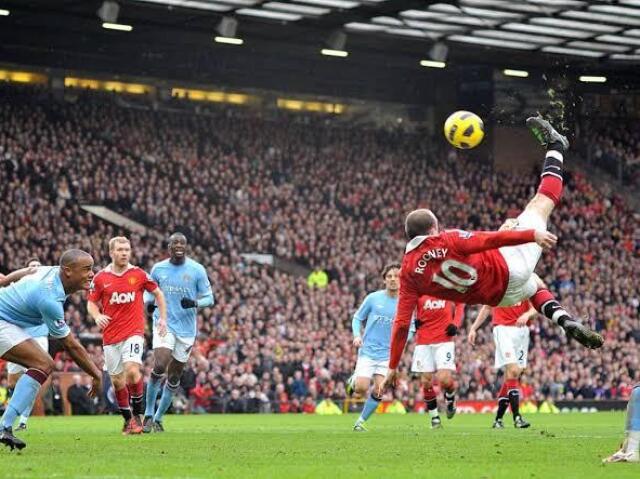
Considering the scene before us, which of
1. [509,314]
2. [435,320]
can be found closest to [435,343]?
[435,320]

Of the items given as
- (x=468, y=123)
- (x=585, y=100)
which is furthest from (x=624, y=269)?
(x=468, y=123)

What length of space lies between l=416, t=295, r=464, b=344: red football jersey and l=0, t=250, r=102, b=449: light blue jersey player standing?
9.07 metres

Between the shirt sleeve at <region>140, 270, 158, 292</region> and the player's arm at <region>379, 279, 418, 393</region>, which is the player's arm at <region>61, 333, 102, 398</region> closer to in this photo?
the player's arm at <region>379, 279, 418, 393</region>

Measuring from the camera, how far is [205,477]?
396 inches

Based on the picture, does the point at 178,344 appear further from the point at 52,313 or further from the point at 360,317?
the point at 52,313

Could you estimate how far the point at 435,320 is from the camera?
21000 millimetres

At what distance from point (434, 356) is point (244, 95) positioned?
107ft

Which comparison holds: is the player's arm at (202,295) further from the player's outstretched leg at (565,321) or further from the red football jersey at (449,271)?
the red football jersey at (449,271)

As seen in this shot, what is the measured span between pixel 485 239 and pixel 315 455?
114 inches

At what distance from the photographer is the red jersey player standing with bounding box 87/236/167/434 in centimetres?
1753

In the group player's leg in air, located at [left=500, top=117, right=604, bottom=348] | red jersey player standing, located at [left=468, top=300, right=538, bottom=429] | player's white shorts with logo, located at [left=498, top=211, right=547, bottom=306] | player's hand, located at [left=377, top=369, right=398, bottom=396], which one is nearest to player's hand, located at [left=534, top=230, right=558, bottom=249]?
player's leg in air, located at [left=500, top=117, right=604, bottom=348]

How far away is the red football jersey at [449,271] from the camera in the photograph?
12289mm

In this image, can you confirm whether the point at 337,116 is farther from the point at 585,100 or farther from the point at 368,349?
the point at 368,349

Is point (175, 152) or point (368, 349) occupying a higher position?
point (175, 152)
